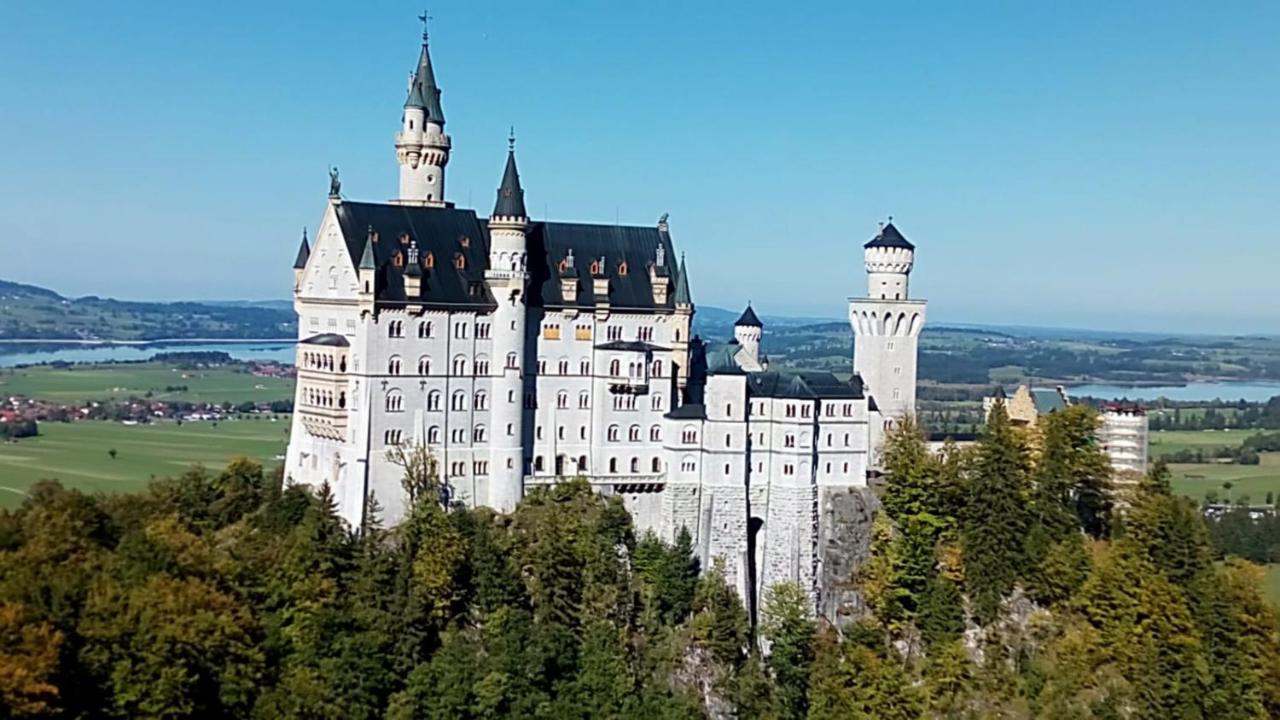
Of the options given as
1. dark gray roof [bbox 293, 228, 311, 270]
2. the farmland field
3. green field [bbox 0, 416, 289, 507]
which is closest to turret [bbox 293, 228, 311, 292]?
dark gray roof [bbox 293, 228, 311, 270]

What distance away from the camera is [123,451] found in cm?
13325

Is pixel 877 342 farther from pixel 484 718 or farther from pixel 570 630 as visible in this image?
pixel 484 718

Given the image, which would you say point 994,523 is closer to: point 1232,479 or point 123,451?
point 123,451

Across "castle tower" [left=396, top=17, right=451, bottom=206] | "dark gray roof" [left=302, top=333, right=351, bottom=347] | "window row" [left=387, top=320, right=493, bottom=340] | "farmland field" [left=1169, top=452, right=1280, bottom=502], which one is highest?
"castle tower" [left=396, top=17, right=451, bottom=206]

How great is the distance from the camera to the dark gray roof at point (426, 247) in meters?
66.1

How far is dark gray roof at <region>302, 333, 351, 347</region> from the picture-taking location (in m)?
66.1

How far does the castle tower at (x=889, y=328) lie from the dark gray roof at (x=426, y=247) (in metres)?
20.6

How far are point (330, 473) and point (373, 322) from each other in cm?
782

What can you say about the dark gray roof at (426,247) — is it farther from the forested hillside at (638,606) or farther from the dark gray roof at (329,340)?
the forested hillside at (638,606)

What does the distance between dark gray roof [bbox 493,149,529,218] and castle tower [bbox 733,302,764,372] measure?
1560cm

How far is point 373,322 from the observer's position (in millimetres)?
65312

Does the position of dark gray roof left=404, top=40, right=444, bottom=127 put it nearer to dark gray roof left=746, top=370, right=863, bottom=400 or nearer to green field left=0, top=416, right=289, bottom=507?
dark gray roof left=746, top=370, right=863, bottom=400

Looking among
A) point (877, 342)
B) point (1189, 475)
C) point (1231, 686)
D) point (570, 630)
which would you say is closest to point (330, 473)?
Answer: point (570, 630)

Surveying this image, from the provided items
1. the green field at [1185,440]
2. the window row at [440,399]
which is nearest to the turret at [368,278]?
the window row at [440,399]
